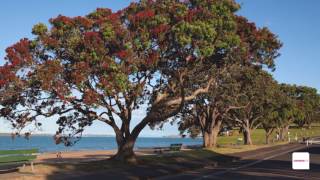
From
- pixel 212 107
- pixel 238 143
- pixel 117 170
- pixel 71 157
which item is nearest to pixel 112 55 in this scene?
pixel 117 170

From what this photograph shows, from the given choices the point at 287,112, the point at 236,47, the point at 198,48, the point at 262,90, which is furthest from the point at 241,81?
the point at 287,112

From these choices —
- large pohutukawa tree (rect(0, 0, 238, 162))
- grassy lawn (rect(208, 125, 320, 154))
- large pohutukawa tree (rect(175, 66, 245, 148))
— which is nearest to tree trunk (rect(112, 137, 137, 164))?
large pohutukawa tree (rect(0, 0, 238, 162))

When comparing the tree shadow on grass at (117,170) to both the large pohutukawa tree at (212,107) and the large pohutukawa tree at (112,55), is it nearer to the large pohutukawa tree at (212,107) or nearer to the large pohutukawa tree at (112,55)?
the large pohutukawa tree at (112,55)

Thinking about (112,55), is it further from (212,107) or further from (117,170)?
(212,107)

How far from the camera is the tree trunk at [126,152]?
30375mm

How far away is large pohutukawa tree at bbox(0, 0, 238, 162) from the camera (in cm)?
2623

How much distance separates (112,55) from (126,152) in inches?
246

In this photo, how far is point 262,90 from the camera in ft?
191

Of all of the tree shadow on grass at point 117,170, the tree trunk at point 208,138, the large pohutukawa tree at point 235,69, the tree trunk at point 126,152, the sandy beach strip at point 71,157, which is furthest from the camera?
the tree trunk at point 208,138

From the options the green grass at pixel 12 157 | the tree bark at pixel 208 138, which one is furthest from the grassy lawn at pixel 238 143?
the green grass at pixel 12 157

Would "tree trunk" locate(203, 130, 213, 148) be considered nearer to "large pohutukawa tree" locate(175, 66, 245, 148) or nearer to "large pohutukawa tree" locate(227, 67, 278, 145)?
"large pohutukawa tree" locate(175, 66, 245, 148)

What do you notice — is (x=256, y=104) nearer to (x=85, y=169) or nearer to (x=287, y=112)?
(x=287, y=112)

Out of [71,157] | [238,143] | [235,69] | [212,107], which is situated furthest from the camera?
[238,143]

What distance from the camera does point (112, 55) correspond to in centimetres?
2716
